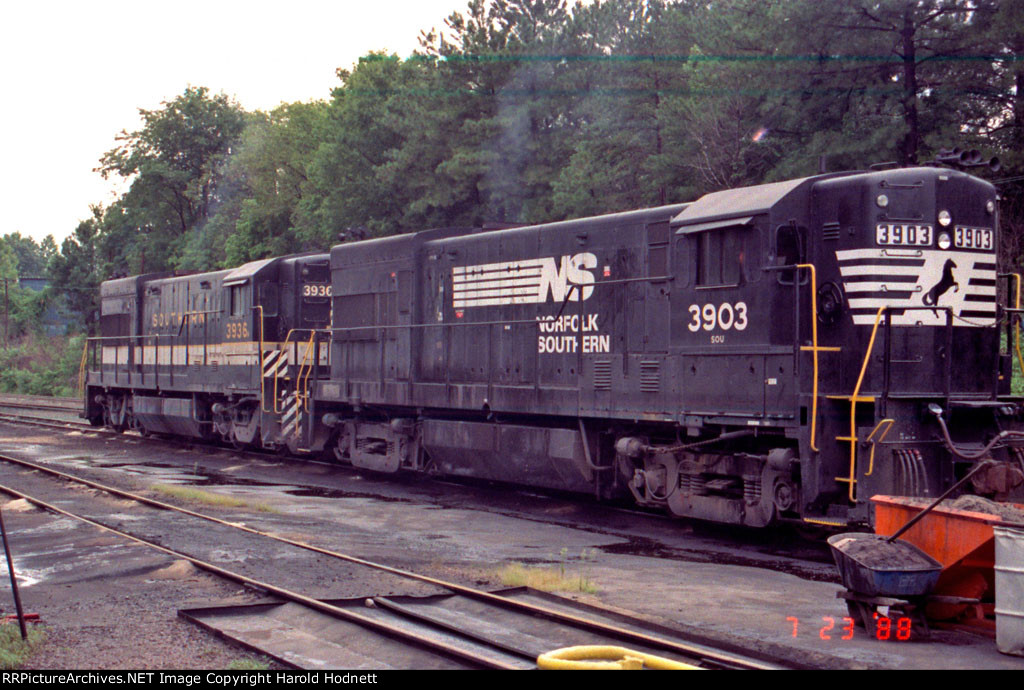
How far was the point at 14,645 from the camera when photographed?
6957 millimetres

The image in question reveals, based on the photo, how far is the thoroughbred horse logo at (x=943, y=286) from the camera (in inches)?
408

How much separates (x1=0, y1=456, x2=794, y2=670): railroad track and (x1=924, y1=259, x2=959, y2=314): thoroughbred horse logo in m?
4.98

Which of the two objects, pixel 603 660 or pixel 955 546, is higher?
pixel 955 546

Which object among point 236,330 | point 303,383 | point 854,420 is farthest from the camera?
point 236,330

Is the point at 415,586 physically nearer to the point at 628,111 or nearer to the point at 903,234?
the point at 903,234

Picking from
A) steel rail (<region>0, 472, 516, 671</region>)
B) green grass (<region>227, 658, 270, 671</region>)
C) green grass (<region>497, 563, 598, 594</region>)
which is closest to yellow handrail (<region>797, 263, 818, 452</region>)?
green grass (<region>497, 563, 598, 594</region>)

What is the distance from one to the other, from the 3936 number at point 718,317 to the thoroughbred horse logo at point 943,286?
5.87 feet

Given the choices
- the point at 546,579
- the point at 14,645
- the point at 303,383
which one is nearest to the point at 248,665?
the point at 14,645

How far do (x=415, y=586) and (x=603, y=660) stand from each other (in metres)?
2.91

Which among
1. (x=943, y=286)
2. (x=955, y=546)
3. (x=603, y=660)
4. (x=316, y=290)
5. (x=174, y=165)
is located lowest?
(x=603, y=660)

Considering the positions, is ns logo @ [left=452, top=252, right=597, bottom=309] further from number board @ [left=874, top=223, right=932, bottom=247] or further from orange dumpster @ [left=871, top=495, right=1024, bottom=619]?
orange dumpster @ [left=871, top=495, right=1024, bottom=619]

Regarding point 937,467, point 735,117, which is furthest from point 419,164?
point 937,467

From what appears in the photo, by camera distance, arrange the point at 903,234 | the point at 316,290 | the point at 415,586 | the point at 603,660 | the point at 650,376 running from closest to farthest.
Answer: the point at 603,660 < the point at 415,586 < the point at 903,234 < the point at 650,376 < the point at 316,290

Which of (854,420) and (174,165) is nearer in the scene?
(854,420)
